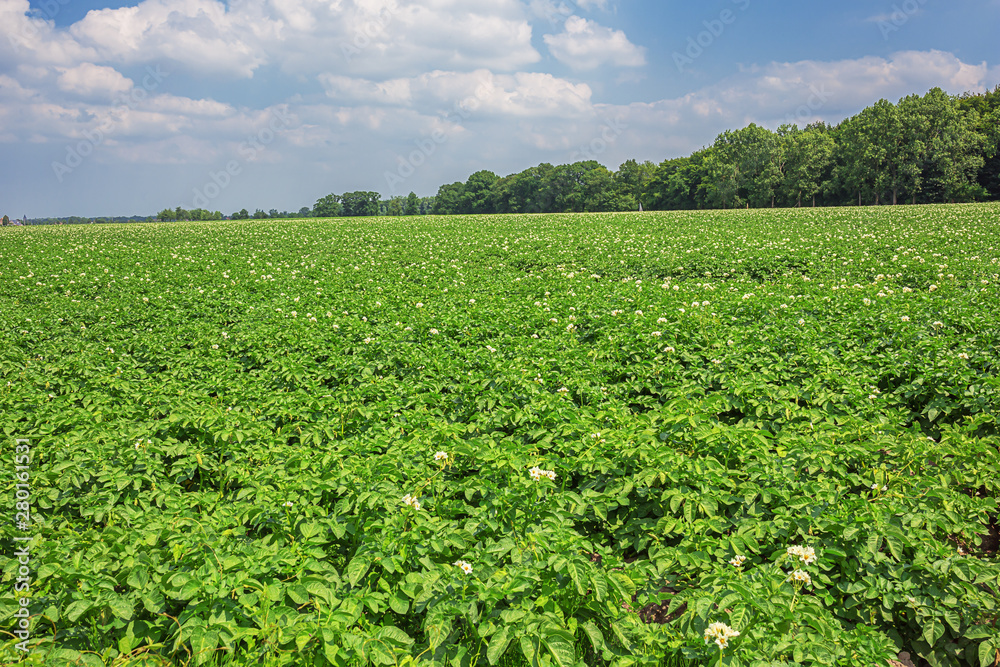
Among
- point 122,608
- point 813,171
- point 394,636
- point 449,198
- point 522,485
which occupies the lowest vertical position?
point 394,636

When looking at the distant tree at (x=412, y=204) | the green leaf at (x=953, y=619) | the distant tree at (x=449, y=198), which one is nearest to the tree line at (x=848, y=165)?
the distant tree at (x=449, y=198)

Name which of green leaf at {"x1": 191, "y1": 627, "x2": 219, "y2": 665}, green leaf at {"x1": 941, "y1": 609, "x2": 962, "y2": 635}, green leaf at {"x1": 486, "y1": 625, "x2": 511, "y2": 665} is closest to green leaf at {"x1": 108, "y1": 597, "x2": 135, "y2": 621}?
green leaf at {"x1": 191, "y1": 627, "x2": 219, "y2": 665}

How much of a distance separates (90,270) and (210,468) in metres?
14.6

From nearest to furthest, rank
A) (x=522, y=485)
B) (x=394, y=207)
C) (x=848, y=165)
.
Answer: (x=522, y=485) → (x=848, y=165) → (x=394, y=207)

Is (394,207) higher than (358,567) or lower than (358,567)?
higher

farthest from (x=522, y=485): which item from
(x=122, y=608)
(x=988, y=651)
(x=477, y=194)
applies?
(x=477, y=194)

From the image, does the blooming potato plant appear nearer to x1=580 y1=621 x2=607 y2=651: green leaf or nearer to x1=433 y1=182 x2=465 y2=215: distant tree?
x1=580 y1=621 x2=607 y2=651: green leaf

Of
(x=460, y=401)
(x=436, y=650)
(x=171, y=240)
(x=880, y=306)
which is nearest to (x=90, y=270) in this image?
(x=171, y=240)

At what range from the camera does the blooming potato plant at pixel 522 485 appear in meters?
2.62

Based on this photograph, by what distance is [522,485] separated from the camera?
3.59 metres

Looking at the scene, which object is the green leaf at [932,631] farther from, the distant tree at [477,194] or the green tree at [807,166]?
the distant tree at [477,194]

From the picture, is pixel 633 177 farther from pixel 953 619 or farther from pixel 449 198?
pixel 953 619

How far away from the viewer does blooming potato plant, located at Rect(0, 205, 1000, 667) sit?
2619mm

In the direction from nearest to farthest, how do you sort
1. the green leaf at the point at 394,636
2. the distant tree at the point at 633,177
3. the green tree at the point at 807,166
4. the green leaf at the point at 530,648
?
the green leaf at the point at 530,648 < the green leaf at the point at 394,636 < the green tree at the point at 807,166 < the distant tree at the point at 633,177
